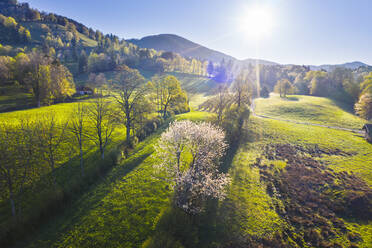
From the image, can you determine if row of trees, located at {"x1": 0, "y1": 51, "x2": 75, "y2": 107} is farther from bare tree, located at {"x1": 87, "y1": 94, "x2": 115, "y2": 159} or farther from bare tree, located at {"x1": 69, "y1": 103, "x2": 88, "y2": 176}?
bare tree, located at {"x1": 87, "y1": 94, "x2": 115, "y2": 159}

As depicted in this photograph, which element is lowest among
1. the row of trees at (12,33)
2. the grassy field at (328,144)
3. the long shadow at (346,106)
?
the grassy field at (328,144)

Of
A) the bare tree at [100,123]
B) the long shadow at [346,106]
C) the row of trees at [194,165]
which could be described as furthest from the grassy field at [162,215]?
the long shadow at [346,106]

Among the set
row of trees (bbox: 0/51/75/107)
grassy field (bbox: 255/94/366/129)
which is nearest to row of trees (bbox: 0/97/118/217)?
row of trees (bbox: 0/51/75/107)

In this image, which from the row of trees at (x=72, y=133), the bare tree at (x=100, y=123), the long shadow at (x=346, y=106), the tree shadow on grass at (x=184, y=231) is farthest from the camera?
the long shadow at (x=346, y=106)

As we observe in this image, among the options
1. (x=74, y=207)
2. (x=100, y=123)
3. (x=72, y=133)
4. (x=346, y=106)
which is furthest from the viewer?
(x=346, y=106)

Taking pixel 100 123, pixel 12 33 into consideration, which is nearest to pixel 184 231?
pixel 100 123

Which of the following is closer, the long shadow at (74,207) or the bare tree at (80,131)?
the long shadow at (74,207)

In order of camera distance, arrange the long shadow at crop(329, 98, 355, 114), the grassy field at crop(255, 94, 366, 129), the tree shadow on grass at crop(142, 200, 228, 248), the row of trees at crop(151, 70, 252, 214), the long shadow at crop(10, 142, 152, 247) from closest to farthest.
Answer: the tree shadow on grass at crop(142, 200, 228, 248) → the long shadow at crop(10, 142, 152, 247) → the row of trees at crop(151, 70, 252, 214) → the grassy field at crop(255, 94, 366, 129) → the long shadow at crop(329, 98, 355, 114)

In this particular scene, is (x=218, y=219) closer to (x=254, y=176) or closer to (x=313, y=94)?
(x=254, y=176)

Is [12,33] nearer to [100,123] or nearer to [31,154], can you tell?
[100,123]

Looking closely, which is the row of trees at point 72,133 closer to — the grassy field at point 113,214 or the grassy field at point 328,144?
the grassy field at point 113,214

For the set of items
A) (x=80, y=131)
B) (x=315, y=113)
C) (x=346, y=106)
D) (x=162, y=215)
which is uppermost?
(x=346, y=106)
